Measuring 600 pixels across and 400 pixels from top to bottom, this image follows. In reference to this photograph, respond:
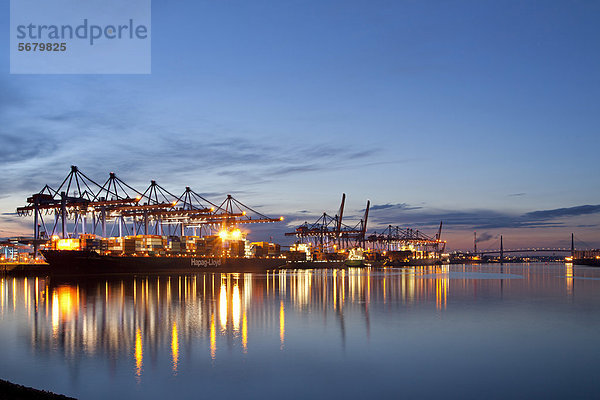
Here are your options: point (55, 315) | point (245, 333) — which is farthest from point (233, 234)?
point (245, 333)

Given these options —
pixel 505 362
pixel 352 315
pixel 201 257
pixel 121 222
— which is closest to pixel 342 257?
pixel 201 257

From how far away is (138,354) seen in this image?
13805mm

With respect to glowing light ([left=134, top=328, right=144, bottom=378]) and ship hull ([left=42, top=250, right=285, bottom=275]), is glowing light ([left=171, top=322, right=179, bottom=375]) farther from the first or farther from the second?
ship hull ([left=42, top=250, right=285, bottom=275])

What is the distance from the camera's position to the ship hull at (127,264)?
6756 cm

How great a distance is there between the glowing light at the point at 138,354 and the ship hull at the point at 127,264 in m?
56.6

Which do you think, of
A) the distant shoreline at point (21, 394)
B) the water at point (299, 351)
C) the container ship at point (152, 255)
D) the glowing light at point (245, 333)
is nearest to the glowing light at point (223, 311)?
the water at point (299, 351)

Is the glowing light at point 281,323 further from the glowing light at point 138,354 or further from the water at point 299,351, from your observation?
the glowing light at point 138,354

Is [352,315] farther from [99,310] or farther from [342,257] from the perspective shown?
[342,257]

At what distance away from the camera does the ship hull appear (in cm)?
6756

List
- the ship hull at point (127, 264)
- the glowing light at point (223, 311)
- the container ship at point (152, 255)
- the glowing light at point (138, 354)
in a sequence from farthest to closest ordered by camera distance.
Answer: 1. the container ship at point (152, 255)
2. the ship hull at point (127, 264)
3. the glowing light at point (223, 311)
4. the glowing light at point (138, 354)

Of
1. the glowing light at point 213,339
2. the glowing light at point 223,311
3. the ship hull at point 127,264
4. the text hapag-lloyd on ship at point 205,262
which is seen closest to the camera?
the glowing light at point 213,339

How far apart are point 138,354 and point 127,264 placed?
64.3 m

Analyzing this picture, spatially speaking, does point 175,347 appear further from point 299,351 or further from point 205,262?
point 205,262

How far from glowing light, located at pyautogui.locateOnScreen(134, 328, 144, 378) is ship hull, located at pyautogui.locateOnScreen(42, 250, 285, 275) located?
56579 mm
